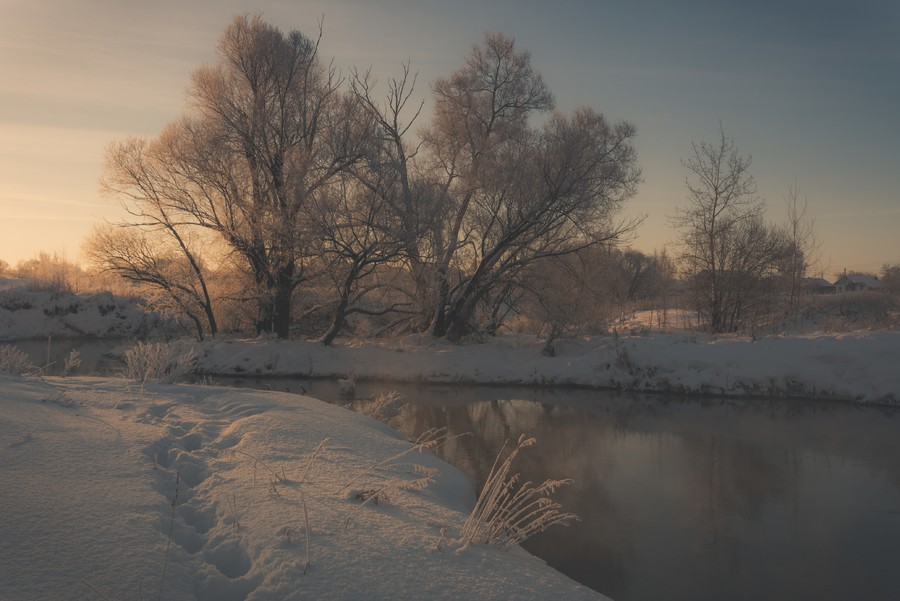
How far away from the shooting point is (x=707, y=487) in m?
8.66

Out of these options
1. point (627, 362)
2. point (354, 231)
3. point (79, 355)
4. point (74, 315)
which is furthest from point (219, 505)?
point (74, 315)

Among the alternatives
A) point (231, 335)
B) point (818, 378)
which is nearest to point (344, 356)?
point (231, 335)

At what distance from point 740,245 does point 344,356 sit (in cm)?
1448

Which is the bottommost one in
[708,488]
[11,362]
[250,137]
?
[708,488]

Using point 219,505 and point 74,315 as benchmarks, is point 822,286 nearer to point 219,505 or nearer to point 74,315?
point 74,315

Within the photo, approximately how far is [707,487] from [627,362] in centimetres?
901

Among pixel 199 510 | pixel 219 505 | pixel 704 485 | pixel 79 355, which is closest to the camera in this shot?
pixel 199 510

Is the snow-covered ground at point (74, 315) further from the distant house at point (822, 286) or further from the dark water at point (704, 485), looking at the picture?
the distant house at point (822, 286)

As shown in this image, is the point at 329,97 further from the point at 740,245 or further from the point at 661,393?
the point at 740,245

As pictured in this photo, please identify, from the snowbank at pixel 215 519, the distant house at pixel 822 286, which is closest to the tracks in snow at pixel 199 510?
the snowbank at pixel 215 519

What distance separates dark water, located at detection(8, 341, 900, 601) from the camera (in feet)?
19.2

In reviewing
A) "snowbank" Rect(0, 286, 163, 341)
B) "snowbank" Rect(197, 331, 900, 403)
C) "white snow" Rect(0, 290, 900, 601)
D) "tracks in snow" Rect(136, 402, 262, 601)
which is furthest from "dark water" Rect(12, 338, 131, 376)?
"tracks in snow" Rect(136, 402, 262, 601)

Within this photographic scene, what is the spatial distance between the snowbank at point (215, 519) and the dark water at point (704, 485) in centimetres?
174

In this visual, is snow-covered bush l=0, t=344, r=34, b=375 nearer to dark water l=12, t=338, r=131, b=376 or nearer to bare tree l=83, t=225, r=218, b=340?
dark water l=12, t=338, r=131, b=376
